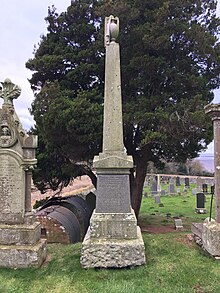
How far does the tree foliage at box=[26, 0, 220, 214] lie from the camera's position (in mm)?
10555

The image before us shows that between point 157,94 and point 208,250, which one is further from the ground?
point 157,94

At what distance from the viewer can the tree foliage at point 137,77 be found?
1055cm

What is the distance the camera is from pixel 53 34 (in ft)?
44.7

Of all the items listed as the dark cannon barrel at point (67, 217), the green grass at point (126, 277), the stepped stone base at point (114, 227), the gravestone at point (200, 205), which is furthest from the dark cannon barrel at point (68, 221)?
the gravestone at point (200, 205)

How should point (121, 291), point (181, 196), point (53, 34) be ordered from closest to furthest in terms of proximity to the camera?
point (121, 291) < point (53, 34) < point (181, 196)

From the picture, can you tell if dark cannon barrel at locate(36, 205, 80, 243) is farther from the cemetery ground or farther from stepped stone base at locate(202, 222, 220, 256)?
stepped stone base at locate(202, 222, 220, 256)

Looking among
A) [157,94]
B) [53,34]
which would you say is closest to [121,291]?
[157,94]

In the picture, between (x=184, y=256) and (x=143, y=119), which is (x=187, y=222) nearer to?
(x=143, y=119)

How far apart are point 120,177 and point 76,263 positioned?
180 cm

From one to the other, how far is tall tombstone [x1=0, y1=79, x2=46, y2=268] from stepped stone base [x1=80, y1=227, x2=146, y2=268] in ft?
3.37

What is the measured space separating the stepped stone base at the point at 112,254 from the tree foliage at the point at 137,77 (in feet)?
17.6

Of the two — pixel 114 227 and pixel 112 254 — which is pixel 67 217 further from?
pixel 112 254

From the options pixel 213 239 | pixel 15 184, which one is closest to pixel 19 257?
pixel 15 184

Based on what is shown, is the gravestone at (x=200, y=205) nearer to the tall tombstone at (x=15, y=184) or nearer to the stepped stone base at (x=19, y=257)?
the tall tombstone at (x=15, y=184)
